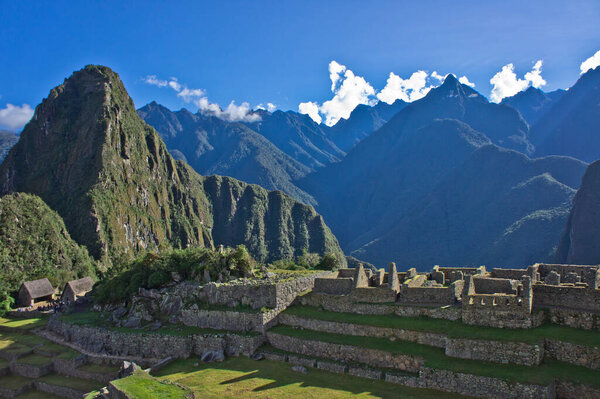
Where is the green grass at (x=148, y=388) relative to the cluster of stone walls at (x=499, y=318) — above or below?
below

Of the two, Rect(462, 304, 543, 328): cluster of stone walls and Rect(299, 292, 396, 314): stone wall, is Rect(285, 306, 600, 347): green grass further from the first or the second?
Rect(299, 292, 396, 314): stone wall

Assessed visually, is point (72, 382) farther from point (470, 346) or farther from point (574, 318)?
point (574, 318)

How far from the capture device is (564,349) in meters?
15.6

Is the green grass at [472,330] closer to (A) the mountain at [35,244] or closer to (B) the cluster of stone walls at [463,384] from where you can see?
(B) the cluster of stone walls at [463,384]

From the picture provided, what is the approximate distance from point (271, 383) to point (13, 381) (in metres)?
19.1

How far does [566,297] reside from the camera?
1797 cm

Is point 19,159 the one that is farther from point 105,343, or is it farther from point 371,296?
point 371,296

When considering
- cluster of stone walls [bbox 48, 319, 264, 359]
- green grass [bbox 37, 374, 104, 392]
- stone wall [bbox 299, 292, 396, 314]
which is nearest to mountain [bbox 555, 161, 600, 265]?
stone wall [bbox 299, 292, 396, 314]

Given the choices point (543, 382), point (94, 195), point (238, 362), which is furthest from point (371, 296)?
point (94, 195)

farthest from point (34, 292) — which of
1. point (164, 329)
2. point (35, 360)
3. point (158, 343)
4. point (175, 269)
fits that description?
point (158, 343)

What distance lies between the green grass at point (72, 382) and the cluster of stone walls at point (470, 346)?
49.5 ft

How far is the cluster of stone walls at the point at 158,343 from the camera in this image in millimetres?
22734

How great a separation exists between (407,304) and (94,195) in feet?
467

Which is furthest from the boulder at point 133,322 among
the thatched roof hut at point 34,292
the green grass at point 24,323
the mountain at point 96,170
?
the mountain at point 96,170
